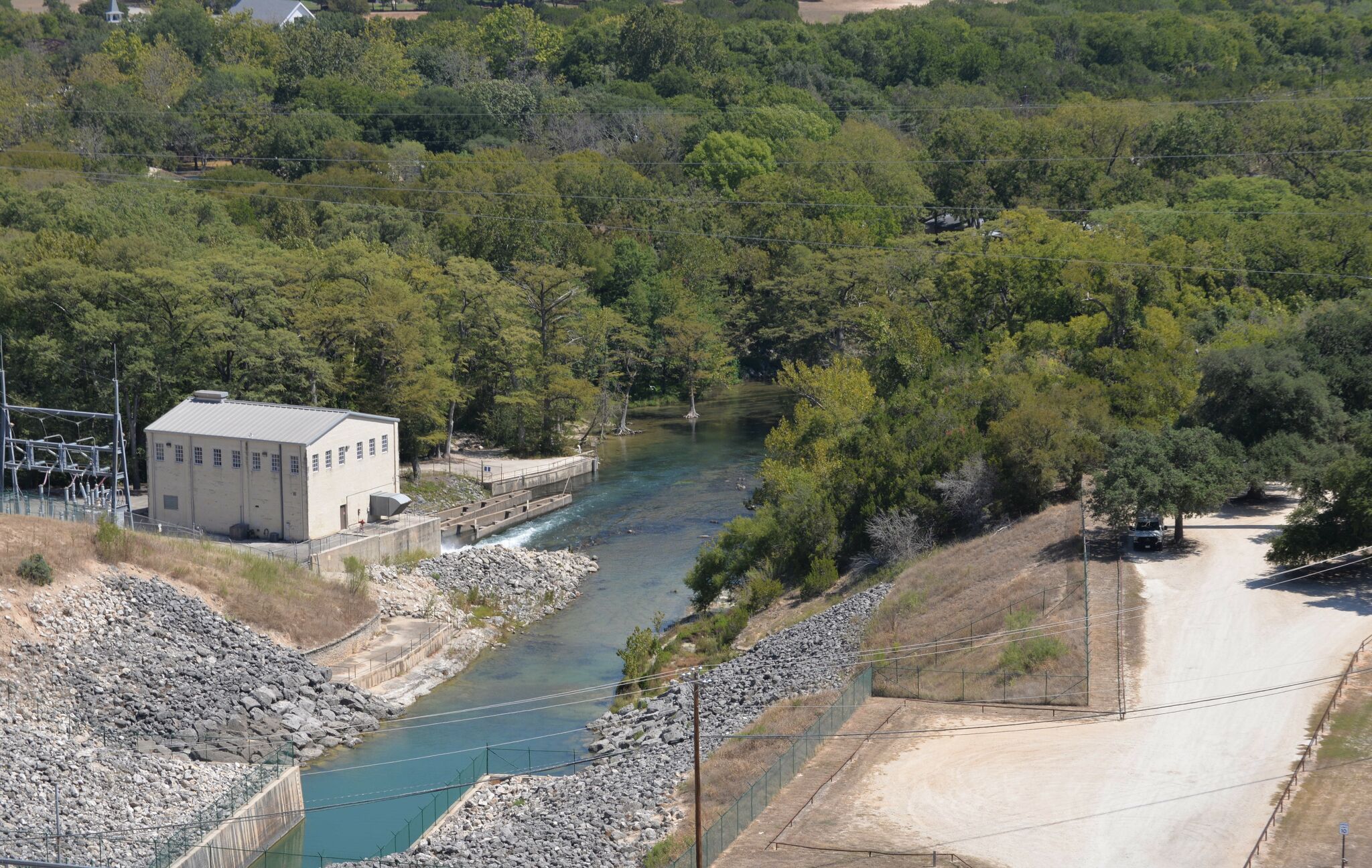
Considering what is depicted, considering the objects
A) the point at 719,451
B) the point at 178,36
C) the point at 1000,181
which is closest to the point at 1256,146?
the point at 1000,181

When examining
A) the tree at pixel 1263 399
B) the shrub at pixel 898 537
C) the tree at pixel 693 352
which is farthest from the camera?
the tree at pixel 693 352

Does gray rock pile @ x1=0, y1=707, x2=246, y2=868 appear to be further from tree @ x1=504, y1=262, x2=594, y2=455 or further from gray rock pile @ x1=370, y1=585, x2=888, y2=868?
tree @ x1=504, y1=262, x2=594, y2=455

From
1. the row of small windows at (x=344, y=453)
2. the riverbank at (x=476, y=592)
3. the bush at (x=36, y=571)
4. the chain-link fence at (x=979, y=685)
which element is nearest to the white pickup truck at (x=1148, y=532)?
the chain-link fence at (x=979, y=685)

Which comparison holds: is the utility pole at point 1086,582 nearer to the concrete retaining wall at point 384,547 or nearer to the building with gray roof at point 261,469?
the concrete retaining wall at point 384,547

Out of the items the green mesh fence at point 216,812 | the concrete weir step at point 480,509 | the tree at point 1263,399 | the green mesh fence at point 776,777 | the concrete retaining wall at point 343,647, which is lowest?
the green mesh fence at point 216,812

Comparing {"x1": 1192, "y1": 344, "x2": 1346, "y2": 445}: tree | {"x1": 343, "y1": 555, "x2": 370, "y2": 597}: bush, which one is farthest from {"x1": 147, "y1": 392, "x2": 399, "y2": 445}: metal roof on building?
{"x1": 1192, "y1": 344, "x2": 1346, "y2": 445}: tree

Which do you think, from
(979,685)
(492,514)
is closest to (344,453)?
(492,514)

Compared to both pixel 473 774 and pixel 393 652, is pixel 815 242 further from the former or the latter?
pixel 473 774

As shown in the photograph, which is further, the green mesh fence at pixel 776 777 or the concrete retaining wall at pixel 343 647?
the concrete retaining wall at pixel 343 647
